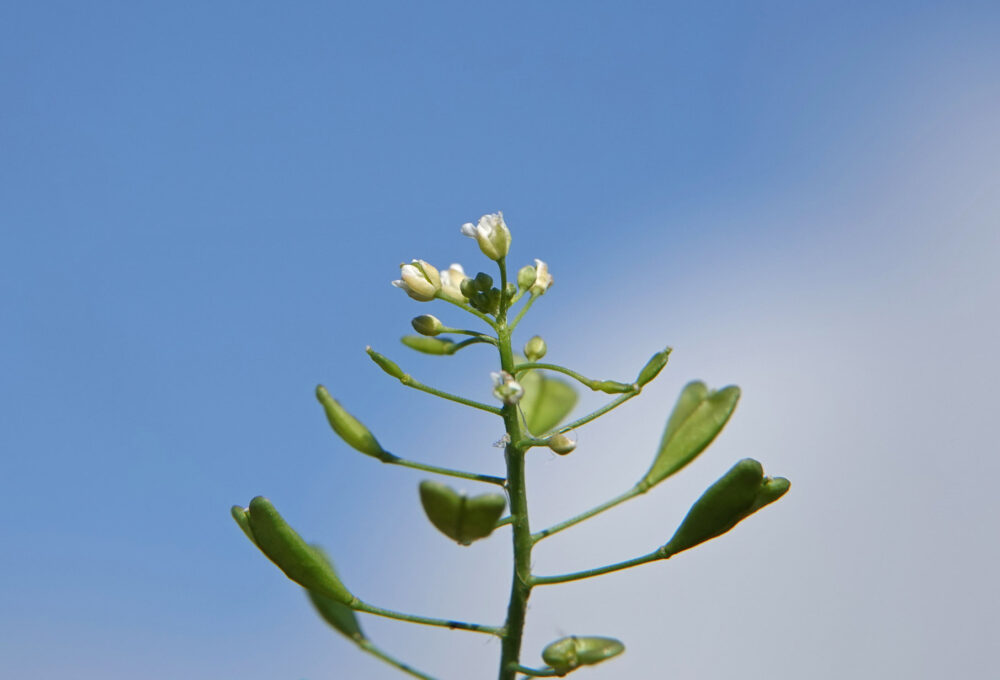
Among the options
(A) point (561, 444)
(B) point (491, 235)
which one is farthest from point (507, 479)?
(B) point (491, 235)

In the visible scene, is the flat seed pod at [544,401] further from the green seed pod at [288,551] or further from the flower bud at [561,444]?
the green seed pod at [288,551]

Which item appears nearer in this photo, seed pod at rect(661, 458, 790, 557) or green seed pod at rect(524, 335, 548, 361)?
seed pod at rect(661, 458, 790, 557)

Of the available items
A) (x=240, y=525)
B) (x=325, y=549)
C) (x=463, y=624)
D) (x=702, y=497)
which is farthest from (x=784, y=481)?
(x=240, y=525)

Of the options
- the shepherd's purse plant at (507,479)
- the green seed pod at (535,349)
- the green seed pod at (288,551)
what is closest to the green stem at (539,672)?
the shepherd's purse plant at (507,479)

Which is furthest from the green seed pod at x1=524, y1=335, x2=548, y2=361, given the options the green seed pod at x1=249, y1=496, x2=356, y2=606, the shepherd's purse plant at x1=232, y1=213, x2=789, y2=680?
the green seed pod at x1=249, y1=496, x2=356, y2=606

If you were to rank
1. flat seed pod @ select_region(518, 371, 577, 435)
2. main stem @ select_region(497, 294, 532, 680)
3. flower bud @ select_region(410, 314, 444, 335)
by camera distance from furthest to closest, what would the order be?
flat seed pod @ select_region(518, 371, 577, 435), flower bud @ select_region(410, 314, 444, 335), main stem @ select_region(497, 294, 532, 680)

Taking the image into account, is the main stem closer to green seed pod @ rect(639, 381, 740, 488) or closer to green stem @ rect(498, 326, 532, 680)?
green stem @ rect(498, 326, 532, 680)
